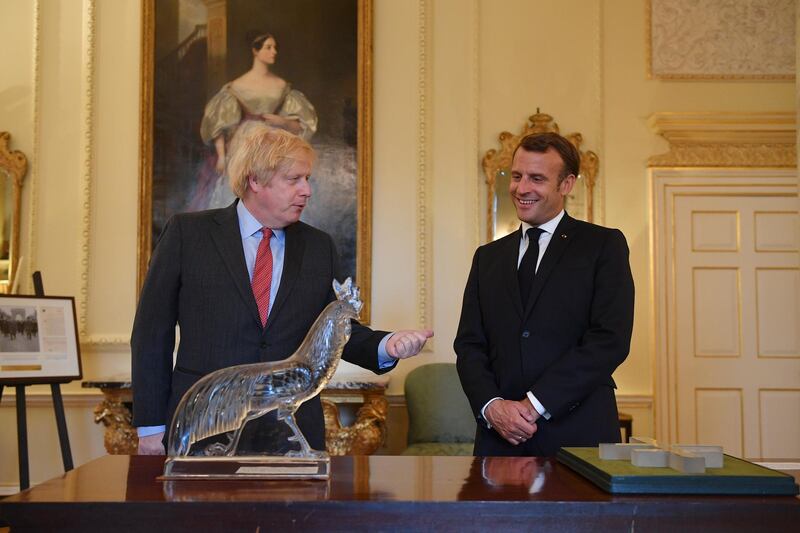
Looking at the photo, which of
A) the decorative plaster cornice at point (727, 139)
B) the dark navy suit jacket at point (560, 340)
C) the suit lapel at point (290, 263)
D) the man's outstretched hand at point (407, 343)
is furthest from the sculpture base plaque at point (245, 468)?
the decorative plaster cornice at point (727, 139)

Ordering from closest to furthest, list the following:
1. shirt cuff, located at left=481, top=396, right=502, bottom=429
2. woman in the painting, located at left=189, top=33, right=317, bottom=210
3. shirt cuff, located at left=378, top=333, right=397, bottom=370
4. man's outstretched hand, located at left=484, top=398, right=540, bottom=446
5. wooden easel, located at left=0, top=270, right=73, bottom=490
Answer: shirt cuff, located at left=378, top=333, right=397, bottom=370, man's outstretched hand, located at left=484, top=398, right=540, bottom=446, shirt cuff, located at left=481, top=396, right=502, bottom=429, wooden easel, located at left=0, top=270, right=73, bottom=490, woman in the painting, located at left=189, top=33, right=317, bottom=210

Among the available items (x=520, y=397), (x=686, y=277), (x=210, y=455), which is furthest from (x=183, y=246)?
(x=686, y=277)

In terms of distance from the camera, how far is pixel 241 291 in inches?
97.7

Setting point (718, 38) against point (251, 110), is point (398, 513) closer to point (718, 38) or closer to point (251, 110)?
point (251, 110)

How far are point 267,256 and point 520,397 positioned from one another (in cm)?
100

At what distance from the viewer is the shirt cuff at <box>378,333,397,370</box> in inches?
93.7

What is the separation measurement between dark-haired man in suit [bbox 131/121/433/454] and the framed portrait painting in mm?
3476

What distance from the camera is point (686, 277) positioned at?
20.4 feet

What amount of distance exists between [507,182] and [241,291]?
154 inches

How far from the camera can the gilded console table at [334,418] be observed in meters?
5.39

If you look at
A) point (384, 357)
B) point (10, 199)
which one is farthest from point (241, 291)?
point (10, 199)

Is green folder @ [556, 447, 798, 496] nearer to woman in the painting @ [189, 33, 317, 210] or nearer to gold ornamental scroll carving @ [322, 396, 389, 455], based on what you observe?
gold ornamental scroll carving @ [322, 396, 389, 455]

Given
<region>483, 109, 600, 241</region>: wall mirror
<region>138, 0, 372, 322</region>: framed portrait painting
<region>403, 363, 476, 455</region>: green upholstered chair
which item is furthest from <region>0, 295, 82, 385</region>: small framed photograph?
<region>483, 109, 600, 241</region>: wall mirror

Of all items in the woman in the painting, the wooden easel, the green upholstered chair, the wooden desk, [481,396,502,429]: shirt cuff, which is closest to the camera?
the wooden desk
